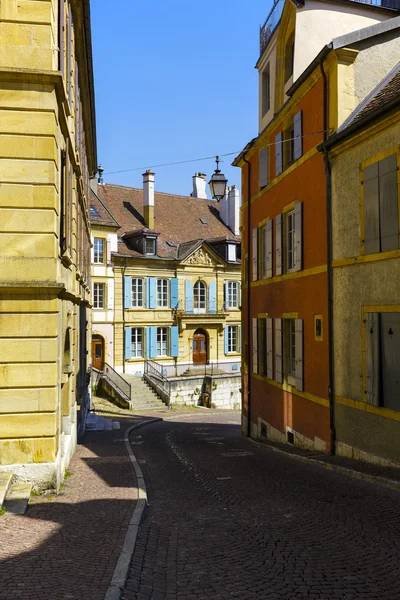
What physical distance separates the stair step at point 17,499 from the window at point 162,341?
2834 cm

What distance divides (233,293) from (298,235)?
85.3 feet

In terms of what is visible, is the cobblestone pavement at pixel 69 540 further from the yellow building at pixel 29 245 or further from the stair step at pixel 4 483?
the yellow building at pixel 29 245

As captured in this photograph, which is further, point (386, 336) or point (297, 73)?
point (297, 73)

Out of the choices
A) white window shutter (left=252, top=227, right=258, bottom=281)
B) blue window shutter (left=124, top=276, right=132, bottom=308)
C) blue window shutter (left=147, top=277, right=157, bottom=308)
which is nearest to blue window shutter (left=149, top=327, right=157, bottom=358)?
blue window shutter (left=147, top=277, right=157, bottom=308)

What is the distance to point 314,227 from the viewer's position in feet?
46.9

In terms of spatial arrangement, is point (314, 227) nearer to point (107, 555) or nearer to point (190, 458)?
point (190, 458)

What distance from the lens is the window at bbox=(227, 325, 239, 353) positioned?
4081cm

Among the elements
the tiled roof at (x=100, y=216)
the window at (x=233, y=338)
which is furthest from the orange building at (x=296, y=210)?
the window at (x=233, y=338)

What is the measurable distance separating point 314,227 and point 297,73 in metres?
5.01

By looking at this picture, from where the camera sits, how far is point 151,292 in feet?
123

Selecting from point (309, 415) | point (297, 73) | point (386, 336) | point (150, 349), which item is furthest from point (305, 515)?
point (150, 349)

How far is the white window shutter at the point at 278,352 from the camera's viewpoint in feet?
54.7

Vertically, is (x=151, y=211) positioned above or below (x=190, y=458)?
above

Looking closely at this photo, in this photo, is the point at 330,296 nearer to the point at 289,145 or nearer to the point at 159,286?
the point at 289,145
